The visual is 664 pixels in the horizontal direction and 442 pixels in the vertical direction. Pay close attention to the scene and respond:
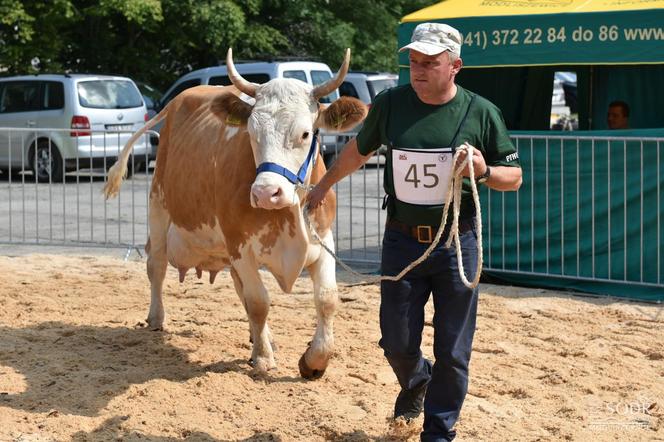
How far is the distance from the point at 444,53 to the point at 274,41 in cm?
2268

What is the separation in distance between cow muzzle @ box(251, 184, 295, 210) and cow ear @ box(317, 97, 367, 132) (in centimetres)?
71

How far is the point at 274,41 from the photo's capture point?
27.5 meters

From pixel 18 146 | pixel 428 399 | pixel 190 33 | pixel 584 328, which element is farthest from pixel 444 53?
pixel 190 33

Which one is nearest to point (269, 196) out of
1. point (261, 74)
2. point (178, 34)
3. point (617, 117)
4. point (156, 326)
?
point (156, 326)

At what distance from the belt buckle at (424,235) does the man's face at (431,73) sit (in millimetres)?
604

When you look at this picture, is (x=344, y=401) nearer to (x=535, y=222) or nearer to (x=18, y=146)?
(x=535, y=222)

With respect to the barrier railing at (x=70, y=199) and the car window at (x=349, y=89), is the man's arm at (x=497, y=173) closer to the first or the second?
the barrier railing at (x=70, y=199)

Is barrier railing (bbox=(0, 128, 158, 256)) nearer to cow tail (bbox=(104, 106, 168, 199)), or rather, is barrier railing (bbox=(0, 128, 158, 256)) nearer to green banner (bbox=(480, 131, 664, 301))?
cow tail (bbox=(104, 106, 168, 199))

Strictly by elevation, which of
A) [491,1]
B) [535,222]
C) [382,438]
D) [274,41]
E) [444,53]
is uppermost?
[274,41]

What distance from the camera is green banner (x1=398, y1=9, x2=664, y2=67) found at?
9.68 metres

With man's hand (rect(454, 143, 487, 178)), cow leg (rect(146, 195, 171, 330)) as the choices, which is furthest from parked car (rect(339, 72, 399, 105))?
man's hand (rect(454, 143, 487, 178))

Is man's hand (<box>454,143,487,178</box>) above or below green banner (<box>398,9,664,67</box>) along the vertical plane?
below

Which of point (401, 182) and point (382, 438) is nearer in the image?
point (401, 182)

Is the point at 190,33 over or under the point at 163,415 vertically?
over
